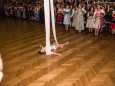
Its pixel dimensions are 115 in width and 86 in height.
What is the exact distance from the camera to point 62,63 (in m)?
5.28

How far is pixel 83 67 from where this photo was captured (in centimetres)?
498

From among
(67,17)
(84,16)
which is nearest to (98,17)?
(84,16)

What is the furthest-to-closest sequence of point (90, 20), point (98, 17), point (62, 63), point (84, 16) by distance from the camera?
point (84, 16)
point (90, 20)
point (98, 17)
point (62, 63)

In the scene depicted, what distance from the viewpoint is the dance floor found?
14.1 feet

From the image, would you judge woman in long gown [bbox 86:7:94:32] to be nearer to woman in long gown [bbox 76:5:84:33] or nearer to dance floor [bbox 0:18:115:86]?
woman in long gown [bbox 76:5:84:33]

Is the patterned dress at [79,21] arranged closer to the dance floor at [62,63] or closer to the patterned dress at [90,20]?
the patterned dress at [90,20]

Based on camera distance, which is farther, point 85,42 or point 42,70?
point 85,42

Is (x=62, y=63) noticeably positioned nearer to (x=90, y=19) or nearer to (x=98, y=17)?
(x=98, y=17)

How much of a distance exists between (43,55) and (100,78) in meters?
2.06

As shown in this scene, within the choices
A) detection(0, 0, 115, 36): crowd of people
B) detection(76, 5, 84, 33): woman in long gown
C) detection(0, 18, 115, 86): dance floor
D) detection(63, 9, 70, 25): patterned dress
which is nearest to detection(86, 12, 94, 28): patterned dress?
detection(0, 0, 115, 36): crowd of people

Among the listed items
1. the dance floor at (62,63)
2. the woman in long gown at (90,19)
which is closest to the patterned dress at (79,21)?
the woman in long gown at (90,19)

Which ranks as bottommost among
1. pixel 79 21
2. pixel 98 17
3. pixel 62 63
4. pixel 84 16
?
pixel 62 63

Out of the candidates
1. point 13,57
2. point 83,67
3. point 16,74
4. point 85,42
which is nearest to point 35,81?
point 16,74

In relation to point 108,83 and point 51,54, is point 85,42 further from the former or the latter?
point 108,83
